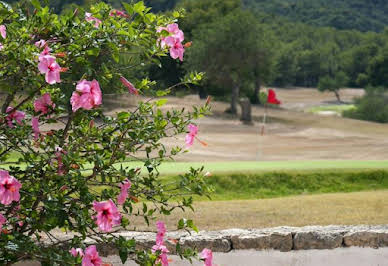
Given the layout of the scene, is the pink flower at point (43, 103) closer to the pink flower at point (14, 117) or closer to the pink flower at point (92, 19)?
the pink flower at point (14, 117)

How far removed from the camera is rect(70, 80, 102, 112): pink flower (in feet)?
14.1

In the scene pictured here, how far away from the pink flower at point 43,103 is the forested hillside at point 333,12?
329 ft

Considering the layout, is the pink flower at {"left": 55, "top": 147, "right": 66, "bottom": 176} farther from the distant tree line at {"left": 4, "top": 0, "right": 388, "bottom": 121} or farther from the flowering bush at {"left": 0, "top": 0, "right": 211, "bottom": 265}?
the distant tree line at {"left": 4, "top": 0, "right": 388, "bottom": 121}

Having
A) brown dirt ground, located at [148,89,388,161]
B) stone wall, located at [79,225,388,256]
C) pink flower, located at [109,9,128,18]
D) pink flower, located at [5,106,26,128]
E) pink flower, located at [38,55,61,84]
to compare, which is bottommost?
brown dirt ground, located at [148,89,388,161]

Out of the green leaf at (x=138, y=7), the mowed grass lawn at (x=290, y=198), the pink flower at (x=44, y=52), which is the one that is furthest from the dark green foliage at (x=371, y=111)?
the pink flower at (x=44, y=52)

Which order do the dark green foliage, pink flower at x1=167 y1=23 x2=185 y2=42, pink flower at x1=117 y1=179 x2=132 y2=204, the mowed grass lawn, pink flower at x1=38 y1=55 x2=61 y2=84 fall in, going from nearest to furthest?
pink flower at x1=38 y1=55 x2=61 y2=84 < pink flower at x1=117 y1=179 x2=132 y2=204 < pink flower at x1=167 y1=23 x2=185 y2=42 < the mowed grass lawn < the dark green foliage

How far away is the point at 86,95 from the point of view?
4.30 meters

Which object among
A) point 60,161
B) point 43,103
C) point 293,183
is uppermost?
point 43,103

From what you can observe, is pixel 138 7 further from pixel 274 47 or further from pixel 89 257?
pixel 274 47

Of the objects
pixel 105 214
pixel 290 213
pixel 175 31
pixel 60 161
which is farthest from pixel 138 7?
pixel 290 213

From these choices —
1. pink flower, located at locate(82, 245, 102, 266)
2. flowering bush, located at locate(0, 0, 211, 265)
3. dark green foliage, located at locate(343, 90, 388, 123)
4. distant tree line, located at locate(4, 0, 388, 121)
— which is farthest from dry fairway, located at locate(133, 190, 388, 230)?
dark green foliage, located at locate(343, 90, 388, 123)

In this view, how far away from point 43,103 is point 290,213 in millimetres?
5198

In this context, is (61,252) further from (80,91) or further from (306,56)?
(306,56)

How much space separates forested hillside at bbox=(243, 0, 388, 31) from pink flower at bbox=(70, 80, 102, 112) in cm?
10093
